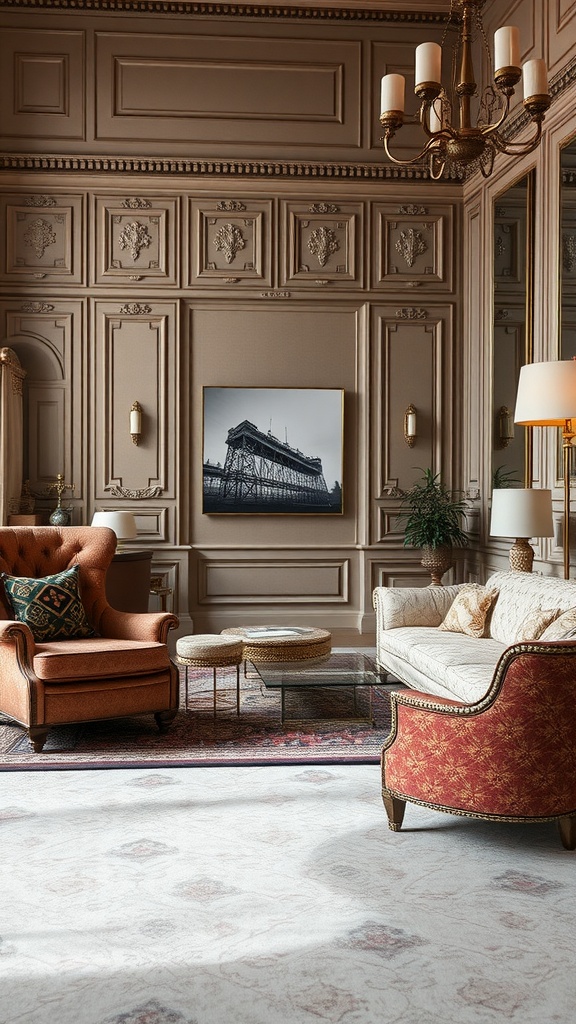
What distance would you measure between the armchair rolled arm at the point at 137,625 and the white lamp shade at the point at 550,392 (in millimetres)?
1939

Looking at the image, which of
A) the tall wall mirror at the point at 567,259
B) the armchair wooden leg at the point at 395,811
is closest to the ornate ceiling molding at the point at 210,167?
the tall wall mirror at the point at 567,259

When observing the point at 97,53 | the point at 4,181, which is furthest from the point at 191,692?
the point at 97,53

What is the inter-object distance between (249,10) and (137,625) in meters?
4.79

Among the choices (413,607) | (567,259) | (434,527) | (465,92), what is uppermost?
(465,92)

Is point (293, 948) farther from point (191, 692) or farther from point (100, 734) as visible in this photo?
point (191, 692)

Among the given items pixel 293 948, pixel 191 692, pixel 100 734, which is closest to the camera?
pixel 293 948

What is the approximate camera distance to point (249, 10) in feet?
21.7

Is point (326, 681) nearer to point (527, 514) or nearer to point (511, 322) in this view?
point (527, 514)

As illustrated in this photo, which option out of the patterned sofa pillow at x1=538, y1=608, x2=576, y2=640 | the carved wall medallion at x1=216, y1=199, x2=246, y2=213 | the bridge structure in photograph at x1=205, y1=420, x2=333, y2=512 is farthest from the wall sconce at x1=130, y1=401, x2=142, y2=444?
the patterned sofa pillow at x1=538, y1=608, x2=576, y2=640

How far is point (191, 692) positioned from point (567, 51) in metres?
4.06

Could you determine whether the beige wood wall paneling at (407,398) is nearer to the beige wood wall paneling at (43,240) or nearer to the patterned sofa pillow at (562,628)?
the beige wood wall paneling at (43,240)

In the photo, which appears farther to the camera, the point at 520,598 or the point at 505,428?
the point at 505,428

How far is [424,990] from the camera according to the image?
1.95 meters

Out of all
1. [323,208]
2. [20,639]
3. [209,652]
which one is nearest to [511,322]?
[323,208]
